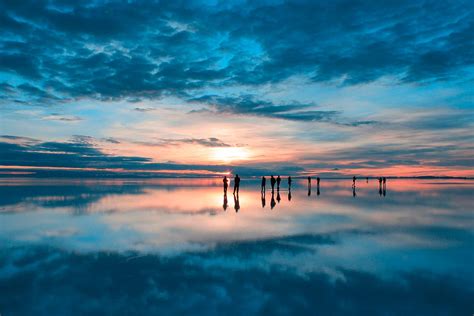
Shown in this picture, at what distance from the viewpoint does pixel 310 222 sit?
21.2m

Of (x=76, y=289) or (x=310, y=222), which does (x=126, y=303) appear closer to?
(x=76, y=289)

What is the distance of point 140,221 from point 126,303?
41.7 feet

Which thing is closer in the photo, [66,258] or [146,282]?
[146,282]

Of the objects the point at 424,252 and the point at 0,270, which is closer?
the point at 0,270

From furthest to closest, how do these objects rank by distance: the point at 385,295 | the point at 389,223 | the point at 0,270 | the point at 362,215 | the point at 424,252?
the point at 362,215 → the point at 389,223 → the point at 424,252 → the point at 0,270 → the point at 385,295

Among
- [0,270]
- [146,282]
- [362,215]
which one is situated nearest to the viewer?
[146,282]

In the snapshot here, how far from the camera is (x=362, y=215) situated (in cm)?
2455

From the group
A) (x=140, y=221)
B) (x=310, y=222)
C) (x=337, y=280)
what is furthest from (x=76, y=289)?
(x=310, y=222)

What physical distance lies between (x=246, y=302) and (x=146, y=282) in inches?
126

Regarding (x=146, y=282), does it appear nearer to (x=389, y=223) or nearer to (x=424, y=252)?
(x=424, y=252)

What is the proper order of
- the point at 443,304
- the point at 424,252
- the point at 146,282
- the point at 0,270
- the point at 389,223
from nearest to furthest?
1. the point at 443,304
2. the point at 146,282
3. the point at 0,270
4. the point at 424,252
5. the point at 389,223

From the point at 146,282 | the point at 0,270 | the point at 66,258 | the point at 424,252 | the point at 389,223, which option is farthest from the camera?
the point at 389,223

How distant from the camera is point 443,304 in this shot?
8469 millimetres

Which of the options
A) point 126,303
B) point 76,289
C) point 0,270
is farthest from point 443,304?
point 0,270
